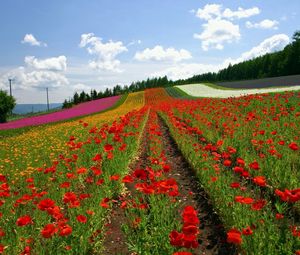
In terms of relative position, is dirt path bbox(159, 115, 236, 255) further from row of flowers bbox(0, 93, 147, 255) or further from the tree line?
the tree line

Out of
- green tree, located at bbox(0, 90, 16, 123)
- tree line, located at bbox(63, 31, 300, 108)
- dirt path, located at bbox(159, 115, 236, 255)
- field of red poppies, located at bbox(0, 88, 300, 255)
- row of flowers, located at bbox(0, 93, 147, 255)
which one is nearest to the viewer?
field of red poppies, located at bbox(0, 88, 300, 255)

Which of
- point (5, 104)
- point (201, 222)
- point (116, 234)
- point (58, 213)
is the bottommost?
point (116, 234)

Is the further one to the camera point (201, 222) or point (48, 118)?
point (48, 118)

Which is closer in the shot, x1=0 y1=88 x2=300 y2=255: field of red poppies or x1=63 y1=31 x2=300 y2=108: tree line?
x1=0 y1=88 x2=300 y2=255: field of red poppies

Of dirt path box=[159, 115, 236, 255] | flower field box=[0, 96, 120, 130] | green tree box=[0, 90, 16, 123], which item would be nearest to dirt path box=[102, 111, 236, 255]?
dirt path box=[159, 115, 236, 255]

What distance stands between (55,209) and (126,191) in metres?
3.74

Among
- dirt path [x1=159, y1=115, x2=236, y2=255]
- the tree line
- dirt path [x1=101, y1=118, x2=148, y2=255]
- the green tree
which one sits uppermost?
the tree line

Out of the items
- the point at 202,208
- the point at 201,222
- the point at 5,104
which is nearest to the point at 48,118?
the point at 5,104

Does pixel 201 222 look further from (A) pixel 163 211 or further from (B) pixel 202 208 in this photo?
(A) pixel 163 211

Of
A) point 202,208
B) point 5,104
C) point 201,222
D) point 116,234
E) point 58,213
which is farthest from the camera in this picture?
point 5,104

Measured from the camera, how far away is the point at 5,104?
6700 cm

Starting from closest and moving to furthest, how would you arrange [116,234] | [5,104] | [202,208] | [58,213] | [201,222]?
[58,213], [116,234], [201,222], [202,208], [5,104]

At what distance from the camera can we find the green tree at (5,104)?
66.6 metres

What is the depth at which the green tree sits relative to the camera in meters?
66.6
